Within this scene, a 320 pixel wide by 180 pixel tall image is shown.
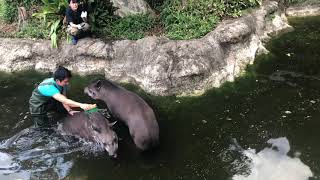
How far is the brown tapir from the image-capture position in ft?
27.0

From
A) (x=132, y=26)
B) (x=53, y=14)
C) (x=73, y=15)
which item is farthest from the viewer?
(x=53, y=14)

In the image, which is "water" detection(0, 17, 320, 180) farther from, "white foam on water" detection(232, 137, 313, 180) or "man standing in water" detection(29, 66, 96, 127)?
"man standing in water" detection(29, 66, 96, 127)

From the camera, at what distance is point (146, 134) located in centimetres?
817

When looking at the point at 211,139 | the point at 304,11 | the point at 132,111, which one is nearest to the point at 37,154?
the point at 132,111

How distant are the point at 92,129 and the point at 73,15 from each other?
4.54 meters

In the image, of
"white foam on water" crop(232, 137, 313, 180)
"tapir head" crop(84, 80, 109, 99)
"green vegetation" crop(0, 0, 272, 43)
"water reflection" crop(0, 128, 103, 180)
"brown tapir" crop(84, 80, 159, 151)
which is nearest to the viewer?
"white foam on water" crop(232, 137, 313, 180)

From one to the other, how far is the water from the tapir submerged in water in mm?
204

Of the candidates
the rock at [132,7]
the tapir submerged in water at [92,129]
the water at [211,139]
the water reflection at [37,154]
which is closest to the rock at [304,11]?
the water at [211,139]

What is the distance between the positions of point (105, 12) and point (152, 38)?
2.03 m

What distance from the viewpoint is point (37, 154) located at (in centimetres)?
863

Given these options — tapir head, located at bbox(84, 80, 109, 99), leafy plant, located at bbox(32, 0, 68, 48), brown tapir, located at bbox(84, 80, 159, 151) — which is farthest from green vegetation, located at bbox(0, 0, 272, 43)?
brown tapir, located at bbox(84, 80, 159, 151)

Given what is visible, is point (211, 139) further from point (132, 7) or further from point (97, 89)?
point (132, 7)

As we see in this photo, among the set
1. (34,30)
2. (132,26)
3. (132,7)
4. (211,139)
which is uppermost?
(132,7)

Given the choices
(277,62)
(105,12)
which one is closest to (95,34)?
(105,12)
